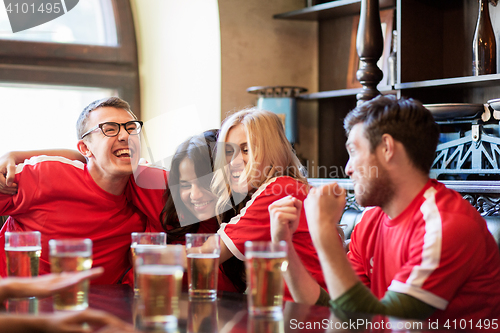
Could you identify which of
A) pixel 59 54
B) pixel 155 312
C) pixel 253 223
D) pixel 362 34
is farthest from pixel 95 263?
pixel 59 54

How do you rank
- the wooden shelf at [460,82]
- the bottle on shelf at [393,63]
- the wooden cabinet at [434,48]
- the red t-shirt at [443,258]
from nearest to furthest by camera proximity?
the red t-shirt at [443,258] → the wooden shelf at [460,82] → the wooden cabinet at [434,48] → the bottle on shelf at [393,63]

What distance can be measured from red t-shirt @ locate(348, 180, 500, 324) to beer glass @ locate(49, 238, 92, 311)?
65 centimetres

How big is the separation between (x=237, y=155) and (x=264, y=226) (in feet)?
1.11

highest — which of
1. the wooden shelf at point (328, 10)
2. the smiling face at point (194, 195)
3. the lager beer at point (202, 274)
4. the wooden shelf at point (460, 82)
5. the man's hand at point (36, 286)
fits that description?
the wooden shelf at point (328, 10)

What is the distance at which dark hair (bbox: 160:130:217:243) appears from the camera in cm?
177

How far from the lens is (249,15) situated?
3238 mm

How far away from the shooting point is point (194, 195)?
69.0 inches

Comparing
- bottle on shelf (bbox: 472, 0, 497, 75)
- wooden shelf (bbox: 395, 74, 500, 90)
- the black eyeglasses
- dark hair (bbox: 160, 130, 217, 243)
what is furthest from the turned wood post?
the black eyeglasses

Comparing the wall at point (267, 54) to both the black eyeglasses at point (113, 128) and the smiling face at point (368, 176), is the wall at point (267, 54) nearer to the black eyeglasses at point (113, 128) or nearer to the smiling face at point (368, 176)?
the black eyeglasses at point (113, 128)

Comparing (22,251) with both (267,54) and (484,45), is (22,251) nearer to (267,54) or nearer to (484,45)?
Result: (484,45)

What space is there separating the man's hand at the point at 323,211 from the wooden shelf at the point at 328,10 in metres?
2.08

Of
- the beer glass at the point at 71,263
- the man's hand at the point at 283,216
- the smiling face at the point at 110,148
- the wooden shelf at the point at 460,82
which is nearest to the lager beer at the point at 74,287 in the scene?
the beer glass at the point at 71,263

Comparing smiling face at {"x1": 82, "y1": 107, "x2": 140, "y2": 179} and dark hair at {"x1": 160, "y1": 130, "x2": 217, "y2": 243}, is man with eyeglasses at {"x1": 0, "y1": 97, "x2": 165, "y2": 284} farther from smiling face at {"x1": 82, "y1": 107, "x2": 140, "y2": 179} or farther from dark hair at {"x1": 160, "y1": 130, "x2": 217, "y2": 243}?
dark hair at {"x1": 160, "y1": 130, "x2": 217, "y2": 243}

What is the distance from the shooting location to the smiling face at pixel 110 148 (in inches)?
72.0
